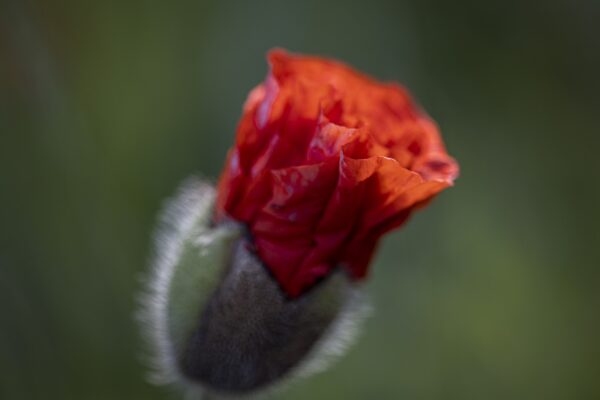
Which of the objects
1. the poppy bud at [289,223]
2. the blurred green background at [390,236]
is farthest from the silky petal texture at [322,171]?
the blurred green background at [390,236]

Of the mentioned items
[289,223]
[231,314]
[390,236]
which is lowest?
[390,236]

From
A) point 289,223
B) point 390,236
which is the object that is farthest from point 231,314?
point 390,236

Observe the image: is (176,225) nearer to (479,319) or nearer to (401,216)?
(401,216)

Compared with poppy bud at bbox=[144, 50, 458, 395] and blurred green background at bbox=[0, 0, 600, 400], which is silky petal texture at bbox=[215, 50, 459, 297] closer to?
poppy bud at bbox=[144, 50, 458, 395]

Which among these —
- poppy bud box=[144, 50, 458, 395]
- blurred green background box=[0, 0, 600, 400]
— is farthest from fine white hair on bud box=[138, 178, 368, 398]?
blurred green background box=[0, 0, 600, 400]

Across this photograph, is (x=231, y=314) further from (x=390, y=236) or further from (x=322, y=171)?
(x=390, y=236)

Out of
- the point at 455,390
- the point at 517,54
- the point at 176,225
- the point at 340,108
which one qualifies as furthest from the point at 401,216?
the point at 517,54

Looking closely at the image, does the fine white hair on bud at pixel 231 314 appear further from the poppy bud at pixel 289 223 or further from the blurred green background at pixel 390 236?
the blurred green background at pixel 390 236
